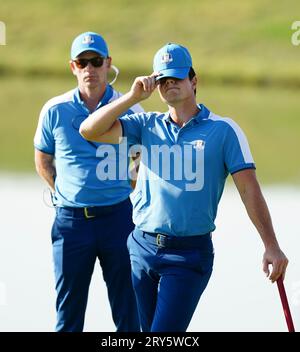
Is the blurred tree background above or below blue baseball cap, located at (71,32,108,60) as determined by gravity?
above

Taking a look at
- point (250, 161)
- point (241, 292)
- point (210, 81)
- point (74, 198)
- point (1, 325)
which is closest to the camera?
point (250, 161)

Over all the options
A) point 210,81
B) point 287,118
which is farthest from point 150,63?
point 287,118

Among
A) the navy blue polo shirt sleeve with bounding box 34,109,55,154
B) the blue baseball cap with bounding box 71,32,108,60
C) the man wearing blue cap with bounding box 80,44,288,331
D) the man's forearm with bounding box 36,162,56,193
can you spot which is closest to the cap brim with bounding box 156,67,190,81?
the man wearing blue cap with bounding box 80,44,288,331

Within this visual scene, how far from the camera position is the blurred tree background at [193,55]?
23406 mm

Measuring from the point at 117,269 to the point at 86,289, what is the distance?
0.78 ft

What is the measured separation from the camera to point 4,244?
12.0 m

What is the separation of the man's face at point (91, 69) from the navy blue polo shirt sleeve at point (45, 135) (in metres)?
0.32

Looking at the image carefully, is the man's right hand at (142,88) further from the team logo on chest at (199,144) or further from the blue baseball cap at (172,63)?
the team logo on chest at (199,144)

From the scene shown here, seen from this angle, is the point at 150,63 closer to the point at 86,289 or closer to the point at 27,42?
the point at 27,42

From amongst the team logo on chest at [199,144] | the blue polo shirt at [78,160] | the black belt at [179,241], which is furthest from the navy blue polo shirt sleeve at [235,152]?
the blue polo shirt at [78,160]

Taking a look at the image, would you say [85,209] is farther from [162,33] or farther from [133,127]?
[162,33]

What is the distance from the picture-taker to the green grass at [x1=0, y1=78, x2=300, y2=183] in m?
19.6

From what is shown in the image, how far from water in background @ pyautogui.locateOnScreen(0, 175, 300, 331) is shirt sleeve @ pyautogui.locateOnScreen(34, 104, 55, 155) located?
50.7 inches

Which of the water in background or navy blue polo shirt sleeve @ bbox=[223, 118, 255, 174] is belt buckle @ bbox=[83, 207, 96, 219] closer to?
the water in background
